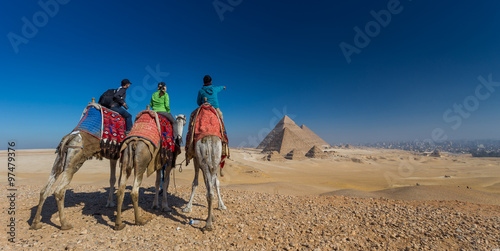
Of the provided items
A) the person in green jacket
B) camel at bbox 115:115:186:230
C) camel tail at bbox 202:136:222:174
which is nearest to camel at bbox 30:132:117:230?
camel at bbox 115:115:186:230

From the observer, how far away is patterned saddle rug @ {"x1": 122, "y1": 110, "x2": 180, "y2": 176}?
456cm

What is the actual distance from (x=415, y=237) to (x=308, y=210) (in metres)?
2.36

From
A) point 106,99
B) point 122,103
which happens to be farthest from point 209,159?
point 106,99

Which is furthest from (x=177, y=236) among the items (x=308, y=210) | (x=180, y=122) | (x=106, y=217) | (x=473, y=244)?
(x=473, y=244)

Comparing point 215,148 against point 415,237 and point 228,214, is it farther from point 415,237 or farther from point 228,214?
point 415,237

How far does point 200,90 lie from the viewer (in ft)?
18.3

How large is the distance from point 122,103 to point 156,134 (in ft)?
6.36

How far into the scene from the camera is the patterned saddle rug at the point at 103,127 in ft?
15.6

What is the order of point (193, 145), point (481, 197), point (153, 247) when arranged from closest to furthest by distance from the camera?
1. point (153, 247)
2. point (193, 145)
3. point (481, 197)

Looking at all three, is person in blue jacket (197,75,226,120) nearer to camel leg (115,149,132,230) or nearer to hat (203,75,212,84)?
hat (203,75,212,84)

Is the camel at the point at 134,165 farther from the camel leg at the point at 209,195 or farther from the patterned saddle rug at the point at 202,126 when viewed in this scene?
the camel leg at the point at 209,195

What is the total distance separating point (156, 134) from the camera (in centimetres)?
479

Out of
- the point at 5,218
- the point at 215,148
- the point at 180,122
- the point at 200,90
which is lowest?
the point at 5,218

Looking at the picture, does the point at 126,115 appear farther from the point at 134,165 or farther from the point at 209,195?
the point at 209,195
